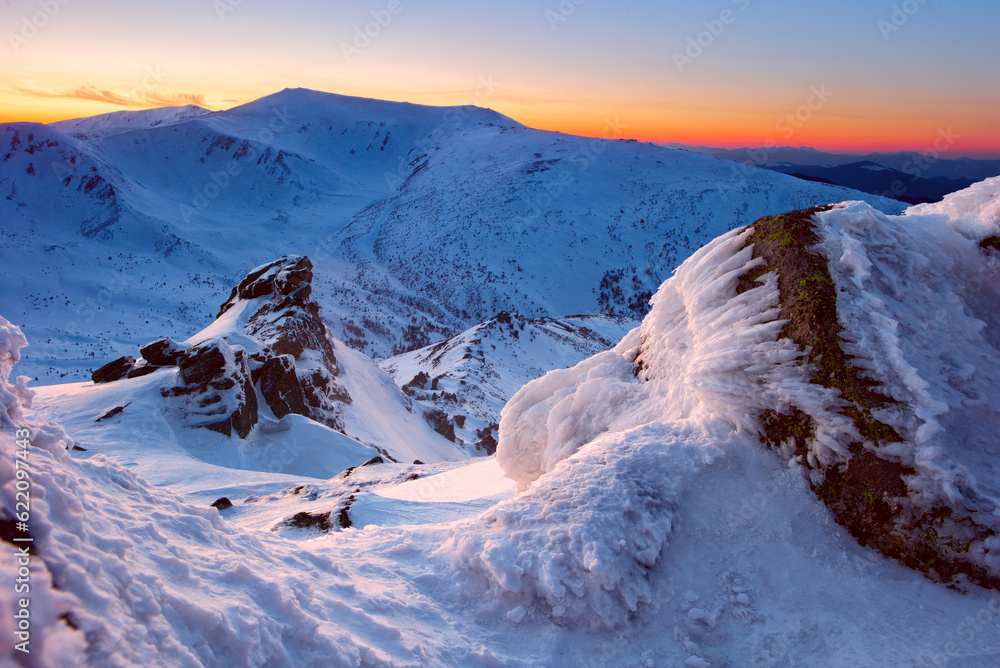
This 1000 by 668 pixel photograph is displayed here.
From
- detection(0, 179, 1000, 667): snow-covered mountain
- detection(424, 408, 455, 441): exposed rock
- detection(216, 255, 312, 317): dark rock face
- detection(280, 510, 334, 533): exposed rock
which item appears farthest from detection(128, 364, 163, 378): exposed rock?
detection(0, 179, 1000, 667): snow-covered mountain

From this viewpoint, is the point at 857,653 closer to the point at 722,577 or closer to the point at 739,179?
the point at 722,577

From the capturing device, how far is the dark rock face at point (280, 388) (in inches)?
766

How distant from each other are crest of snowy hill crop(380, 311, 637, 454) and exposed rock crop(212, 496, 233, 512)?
1744cm

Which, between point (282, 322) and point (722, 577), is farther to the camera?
point (282, 322)

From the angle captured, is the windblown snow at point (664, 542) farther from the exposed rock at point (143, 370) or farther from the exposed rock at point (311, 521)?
the exposed rock at point (143, 370)

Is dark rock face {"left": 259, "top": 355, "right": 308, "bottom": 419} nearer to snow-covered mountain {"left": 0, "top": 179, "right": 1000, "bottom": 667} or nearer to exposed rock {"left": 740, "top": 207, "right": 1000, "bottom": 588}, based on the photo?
snow-covered mountain {"left": 0, "top": 179, "right": 1000, "bottom": 667}

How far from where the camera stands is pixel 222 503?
A: 33.4 ft

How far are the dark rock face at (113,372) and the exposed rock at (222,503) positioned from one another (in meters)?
11.6

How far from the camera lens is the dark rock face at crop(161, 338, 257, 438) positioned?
16.2 metres

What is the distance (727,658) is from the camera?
3.69 m

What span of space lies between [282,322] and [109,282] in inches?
2125

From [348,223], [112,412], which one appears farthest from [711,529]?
[348,223]

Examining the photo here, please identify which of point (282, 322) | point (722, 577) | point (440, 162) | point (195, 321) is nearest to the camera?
point (722, 577)

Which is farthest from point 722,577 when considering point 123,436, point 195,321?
point 195,321
